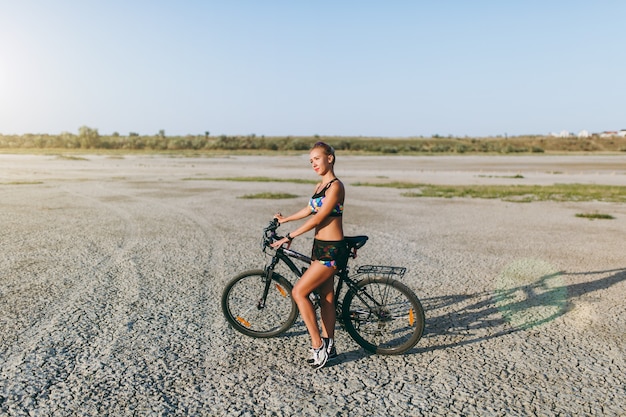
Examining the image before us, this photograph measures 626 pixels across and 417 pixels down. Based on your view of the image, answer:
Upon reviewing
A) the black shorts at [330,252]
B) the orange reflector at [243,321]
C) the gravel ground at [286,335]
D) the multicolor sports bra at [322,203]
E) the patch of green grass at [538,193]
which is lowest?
the patch of green grass at [538,193]

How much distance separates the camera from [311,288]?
15.2ft

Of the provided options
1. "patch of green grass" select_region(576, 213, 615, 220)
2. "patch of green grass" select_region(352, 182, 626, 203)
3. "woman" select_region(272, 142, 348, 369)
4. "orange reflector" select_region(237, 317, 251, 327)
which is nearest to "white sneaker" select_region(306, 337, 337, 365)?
"woman" select_region(272, 142, 348, 369)

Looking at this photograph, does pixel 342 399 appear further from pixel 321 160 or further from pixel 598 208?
pixel 598 208

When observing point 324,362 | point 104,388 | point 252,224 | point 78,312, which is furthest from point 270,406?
point 252,224

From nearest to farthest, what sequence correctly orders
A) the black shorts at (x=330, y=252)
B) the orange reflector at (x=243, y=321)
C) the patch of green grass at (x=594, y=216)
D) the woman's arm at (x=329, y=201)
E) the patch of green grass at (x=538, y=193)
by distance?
the woman's arm at (x=329, y=201), the black shorts at (x=330, y=252), the orange reflector at (x=243, y=321), the patch of green grass at (x=594, y=216), the patch of green grass at (x=538, y=193)

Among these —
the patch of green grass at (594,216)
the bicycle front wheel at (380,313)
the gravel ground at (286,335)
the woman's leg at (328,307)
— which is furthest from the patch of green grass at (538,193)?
the woman's leg at (328,307)

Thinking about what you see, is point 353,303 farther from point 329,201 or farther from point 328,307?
point 329,201

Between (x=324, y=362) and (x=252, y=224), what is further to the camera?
(x=252, y=224)

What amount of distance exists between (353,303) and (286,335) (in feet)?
Result: 3.24

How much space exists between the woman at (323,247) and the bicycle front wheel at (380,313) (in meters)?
0.27

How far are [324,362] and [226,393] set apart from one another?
3.20 ft

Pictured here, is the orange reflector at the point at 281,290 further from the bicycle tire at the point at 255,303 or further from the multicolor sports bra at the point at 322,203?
the multicolor sports bra at the point at 322,203

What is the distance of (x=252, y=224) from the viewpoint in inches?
508

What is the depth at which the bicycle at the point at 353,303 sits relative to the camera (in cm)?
480
